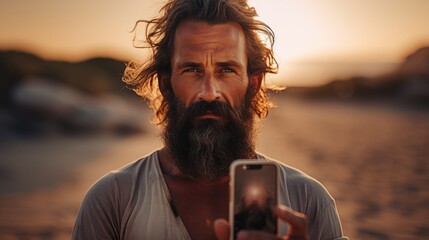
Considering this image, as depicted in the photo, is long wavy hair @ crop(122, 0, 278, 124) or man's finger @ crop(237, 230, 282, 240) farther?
long wavy hair @ crop(122, 0, 278, 124)

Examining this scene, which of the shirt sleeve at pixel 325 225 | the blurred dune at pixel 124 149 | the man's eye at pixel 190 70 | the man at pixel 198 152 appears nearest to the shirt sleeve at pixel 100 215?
the man at pixel 198 152

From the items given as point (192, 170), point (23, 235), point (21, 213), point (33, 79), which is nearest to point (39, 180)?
point (21, 213)

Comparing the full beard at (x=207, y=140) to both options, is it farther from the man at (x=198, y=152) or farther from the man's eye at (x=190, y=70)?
the man's eye at (x=190, y=70)

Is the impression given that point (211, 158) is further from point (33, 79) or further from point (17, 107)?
point (33, 79)

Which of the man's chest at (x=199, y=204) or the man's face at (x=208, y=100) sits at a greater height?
the man's face at (x=208, y=100)

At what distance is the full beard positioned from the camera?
261cm

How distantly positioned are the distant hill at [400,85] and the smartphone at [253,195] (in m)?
23.6

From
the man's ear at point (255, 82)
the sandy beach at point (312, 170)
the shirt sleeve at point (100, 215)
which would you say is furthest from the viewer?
the sandy beach at point (312, 170)

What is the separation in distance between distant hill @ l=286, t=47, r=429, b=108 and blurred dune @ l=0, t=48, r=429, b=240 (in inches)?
13.5

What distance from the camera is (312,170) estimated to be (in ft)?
35.6

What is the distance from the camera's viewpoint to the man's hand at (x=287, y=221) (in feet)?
5.53

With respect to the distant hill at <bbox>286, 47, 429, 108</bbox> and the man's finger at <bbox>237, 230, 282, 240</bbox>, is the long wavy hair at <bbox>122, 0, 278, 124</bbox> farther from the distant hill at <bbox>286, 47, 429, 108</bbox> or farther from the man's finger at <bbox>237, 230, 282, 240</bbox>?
the distant hill at <bbox>286, 47, 429, 108</bbox>

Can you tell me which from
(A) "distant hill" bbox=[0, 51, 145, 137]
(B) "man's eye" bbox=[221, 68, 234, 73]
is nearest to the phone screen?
(B) "man's eye" bbox=[221, 68, 234, 73]

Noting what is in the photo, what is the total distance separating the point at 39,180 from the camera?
10.4 m
